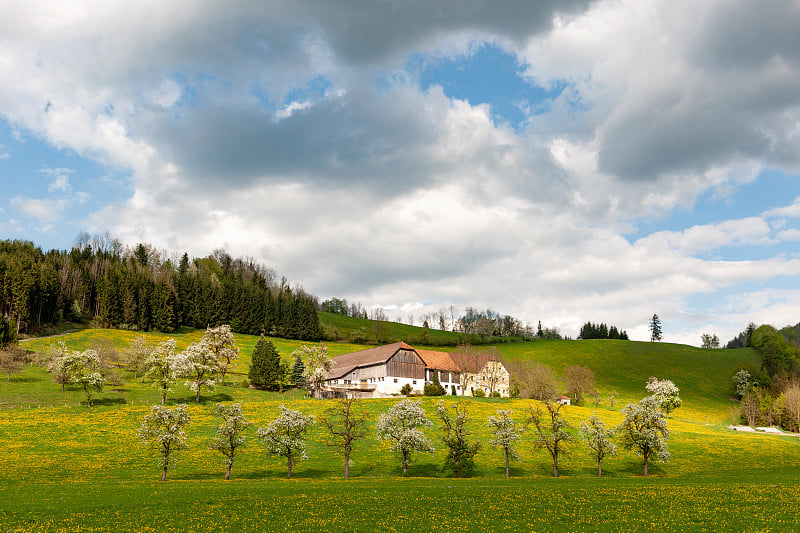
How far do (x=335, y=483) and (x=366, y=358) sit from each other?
8349 cm

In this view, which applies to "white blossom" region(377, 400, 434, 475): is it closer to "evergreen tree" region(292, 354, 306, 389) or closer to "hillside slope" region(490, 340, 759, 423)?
"evergreen tree" region(292, 354, 306, 389)

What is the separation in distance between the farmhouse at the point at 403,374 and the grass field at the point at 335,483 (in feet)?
64.7

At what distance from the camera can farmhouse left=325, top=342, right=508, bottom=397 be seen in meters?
120

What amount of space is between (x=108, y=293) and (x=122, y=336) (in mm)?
26258

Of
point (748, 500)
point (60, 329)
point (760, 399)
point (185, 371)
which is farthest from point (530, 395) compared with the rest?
point (60, 329)

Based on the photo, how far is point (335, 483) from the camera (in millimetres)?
44906

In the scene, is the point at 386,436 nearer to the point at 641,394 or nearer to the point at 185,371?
the point at 185,371

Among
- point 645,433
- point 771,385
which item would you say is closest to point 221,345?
point 645,433

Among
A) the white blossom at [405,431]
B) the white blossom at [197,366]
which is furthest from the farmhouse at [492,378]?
the white blossom at [405,431]

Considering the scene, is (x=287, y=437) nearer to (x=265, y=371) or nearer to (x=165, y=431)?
(x=165, y=431)

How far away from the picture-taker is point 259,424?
246ft

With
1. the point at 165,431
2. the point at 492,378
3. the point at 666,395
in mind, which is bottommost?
the point at 165,431

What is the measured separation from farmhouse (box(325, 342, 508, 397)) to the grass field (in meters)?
19.7

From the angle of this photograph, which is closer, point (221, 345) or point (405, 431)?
point (405, 431)
